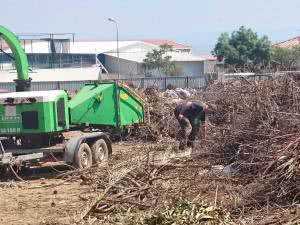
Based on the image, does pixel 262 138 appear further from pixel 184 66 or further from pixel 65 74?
pixel 184 66

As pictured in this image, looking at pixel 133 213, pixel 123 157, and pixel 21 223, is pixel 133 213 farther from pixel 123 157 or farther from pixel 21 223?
pixel 123 157

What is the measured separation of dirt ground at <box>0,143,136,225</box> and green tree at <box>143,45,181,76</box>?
49533 millimetres

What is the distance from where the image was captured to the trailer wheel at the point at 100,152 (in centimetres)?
1269

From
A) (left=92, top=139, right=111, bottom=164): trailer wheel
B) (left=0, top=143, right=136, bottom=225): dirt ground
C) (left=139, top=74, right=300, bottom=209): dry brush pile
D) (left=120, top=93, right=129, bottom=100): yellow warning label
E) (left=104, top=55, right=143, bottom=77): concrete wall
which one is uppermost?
(left=104, top=55, right=143, bottom=77): concrete wall

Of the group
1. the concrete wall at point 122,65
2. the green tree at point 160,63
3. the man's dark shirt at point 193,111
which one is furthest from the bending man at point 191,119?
the concrete wall at point 122,65

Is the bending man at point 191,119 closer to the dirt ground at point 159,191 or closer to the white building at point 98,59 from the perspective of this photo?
the dirt ground at point 159,191

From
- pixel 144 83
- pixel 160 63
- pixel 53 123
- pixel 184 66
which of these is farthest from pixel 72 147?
pixel 184 66

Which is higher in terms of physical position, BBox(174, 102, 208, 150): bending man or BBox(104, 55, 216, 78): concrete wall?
BBox(104, 55, 216, 78): concrete wall

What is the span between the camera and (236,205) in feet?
25.0

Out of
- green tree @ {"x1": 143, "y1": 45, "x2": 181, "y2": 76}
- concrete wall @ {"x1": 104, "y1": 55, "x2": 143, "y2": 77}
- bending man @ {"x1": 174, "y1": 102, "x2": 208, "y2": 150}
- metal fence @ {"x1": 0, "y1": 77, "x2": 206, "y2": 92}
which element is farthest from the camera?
concrete wall @ {"x1": 104, "y1": 55, "x2": 143, "y2": 77}

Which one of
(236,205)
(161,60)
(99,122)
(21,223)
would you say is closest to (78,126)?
(99,122)

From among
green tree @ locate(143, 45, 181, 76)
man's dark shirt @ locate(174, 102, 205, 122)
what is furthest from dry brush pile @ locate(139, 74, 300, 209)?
green tree @ locate(143, 45, 181, 76)

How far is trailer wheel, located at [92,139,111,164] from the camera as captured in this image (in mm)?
12686

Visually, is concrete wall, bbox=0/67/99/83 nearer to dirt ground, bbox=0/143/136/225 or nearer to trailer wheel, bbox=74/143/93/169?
trailer wheel, bbox=74/143/93/169
